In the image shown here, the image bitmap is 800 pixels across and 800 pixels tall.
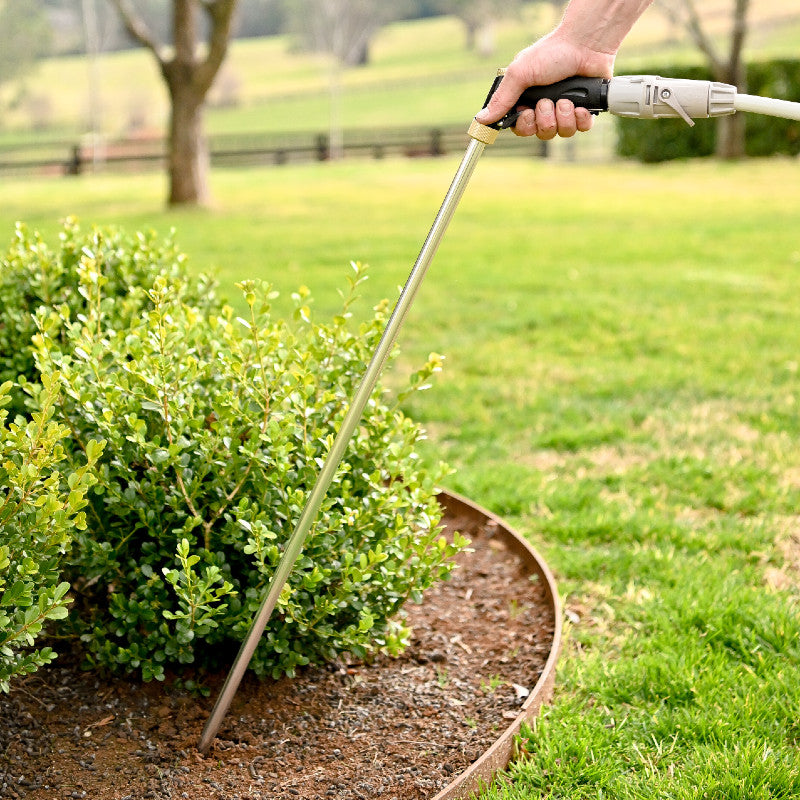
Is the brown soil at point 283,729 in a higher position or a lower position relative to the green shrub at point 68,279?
lower

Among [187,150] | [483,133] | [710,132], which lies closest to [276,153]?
[710,132]

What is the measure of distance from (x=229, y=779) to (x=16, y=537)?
2.44 ft

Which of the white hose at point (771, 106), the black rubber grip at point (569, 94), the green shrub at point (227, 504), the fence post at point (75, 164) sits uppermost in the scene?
the fence post at point (75, 164)

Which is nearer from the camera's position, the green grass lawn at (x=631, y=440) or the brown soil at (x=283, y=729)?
the brown soil at (x=283, y=729)

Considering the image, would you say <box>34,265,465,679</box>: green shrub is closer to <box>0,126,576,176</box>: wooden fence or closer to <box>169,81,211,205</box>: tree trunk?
<box>169,81,211,205</box>: tree trunk

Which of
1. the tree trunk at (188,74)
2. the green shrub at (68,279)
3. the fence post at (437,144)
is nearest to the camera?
the green shrub at (68,279)

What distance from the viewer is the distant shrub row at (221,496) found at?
2318mm

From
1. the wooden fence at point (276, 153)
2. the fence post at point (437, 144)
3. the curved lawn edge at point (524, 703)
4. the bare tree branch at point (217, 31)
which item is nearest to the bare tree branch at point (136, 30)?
the bare tree branch at point (217, 31)

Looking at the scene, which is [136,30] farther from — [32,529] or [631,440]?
[32,529]

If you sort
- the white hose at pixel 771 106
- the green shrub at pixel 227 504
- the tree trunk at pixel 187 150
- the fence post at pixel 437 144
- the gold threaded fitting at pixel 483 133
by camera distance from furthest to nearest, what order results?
the fence post at pixel 437 144
the tree trunk at pixel 187 150
the green shrub at pixel 227 504
the gold threaded fitting at pixel 483 133
the white hose at pixel 771 106

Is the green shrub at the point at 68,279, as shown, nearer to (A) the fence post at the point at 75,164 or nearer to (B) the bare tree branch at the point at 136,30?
(B) the bare tree branch at the point at 136,30

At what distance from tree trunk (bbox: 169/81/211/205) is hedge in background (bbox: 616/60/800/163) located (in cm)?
1115

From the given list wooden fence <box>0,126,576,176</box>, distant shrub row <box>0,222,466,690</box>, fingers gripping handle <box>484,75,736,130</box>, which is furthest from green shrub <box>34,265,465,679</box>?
wooden fence <box>0,126,576,176</box>

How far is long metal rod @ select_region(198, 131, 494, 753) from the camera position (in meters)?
1.97
